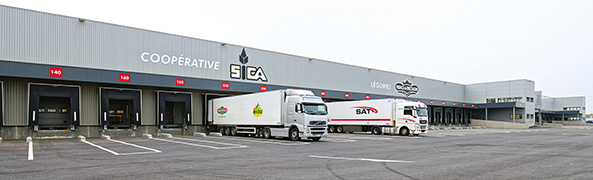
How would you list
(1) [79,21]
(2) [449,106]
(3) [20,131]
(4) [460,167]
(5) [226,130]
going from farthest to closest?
(2) [449,106] < (5) [226,130] < (1) [79,21] < (3) [20,131] < (4) [460,167]

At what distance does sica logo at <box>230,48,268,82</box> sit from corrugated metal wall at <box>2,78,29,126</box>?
13.3m

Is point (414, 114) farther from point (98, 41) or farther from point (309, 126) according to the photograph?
point (98, 41)

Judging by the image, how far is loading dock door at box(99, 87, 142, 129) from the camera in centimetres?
2310

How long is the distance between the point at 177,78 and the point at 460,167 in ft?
67.7

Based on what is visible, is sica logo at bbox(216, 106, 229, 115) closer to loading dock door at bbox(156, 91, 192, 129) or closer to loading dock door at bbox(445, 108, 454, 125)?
loading dock door at bbox(156, 91, 192, 129)

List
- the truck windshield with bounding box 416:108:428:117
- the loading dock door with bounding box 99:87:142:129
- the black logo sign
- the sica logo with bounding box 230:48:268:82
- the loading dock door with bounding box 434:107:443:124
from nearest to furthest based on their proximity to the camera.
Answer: the loading dock door with bounding box 99:87:142:129 → the truck windshield with bounding box 416:108:428:117 → the sica logo with bounding box 230:48:268:82 → the black logo sign → the loading dock door with bounding box 434:107:443:124

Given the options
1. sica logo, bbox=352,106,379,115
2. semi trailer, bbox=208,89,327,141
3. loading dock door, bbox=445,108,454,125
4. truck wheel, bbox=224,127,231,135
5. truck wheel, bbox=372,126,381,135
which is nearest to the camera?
semi trailer, bbox=208,89,327,141

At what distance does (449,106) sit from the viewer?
177 ft

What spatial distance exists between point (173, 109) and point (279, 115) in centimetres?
1232


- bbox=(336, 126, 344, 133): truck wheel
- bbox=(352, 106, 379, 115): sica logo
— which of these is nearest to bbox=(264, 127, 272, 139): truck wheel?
bbox=(352, 106, 379, 115): sica logo

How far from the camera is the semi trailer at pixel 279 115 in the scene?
64.8ft

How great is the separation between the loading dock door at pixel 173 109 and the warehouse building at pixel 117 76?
0.07 meters

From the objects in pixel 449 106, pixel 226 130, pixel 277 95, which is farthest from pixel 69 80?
pixel 449 106

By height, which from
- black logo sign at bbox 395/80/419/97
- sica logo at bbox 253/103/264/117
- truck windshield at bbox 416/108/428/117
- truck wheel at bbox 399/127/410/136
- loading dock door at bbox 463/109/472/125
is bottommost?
loading dock door at bbox 463/109/472/125
